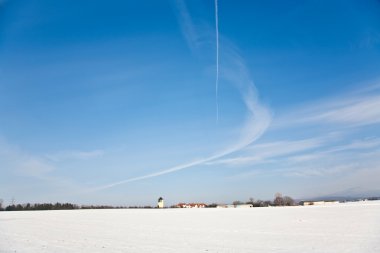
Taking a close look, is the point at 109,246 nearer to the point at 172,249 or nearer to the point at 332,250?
the point at 172,249

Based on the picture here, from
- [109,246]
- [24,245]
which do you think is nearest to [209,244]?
[109,246]

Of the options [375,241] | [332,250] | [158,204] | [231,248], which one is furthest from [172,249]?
[158,204]

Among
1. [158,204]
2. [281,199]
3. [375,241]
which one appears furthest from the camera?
[281,199]

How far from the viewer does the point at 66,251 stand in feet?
41.6

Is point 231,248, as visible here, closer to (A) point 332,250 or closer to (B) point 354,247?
(A) point 332,250

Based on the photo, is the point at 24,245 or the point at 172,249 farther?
the point at 24,245

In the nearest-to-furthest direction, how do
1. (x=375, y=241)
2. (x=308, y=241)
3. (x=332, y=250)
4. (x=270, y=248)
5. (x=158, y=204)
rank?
(x=332, y=250) < (x=270, y=248) < (x=375, y=241) < (x=308, y=241) < (x=158, y=204)

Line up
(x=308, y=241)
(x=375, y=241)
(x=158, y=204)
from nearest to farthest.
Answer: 1. (x=375, y=241)
2. (x=308, y=241)
3. (x=158, y=204)

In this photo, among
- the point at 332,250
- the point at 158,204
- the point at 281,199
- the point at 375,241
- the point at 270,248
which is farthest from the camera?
the point at 281,199

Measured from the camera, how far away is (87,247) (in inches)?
543

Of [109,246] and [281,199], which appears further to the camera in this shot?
[281,199]

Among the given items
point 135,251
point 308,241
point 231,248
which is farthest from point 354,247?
point 135,251

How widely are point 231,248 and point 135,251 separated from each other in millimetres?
3560

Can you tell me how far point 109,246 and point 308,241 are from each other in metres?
8.23
